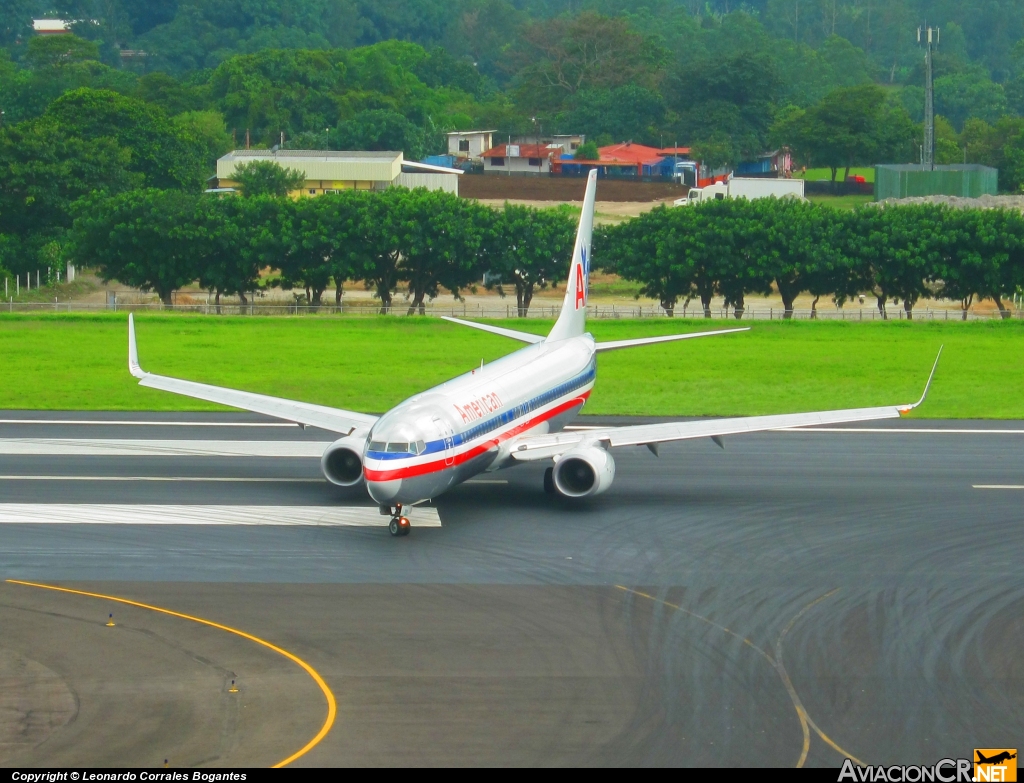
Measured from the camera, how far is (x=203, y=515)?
129ft

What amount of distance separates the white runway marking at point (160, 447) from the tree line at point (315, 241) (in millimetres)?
47070

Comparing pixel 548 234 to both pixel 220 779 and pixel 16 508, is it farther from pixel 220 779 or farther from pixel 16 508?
pixel 220 779

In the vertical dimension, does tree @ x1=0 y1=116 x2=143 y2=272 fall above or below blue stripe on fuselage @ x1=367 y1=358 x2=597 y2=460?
above

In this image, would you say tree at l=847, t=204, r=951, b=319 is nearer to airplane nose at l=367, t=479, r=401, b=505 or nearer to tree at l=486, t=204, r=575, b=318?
tree at l=486, t=204, r=575, b=318

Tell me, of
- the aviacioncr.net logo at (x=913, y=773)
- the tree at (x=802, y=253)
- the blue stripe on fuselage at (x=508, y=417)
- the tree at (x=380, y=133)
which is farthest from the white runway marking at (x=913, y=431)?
the tree at (x=380, y=133)

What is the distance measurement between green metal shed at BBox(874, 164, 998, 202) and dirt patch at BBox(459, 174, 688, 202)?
24.3 metres

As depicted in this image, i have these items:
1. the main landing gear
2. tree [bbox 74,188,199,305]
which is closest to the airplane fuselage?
the main landing gear

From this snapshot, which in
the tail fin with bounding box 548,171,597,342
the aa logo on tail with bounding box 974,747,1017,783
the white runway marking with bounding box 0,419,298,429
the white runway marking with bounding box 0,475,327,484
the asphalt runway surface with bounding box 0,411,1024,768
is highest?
the tail fin with bounding box 548,171,597,342

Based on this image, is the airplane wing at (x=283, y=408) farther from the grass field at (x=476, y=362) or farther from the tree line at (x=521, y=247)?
the tree line at (x=521, y=247)

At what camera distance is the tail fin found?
51.5 m

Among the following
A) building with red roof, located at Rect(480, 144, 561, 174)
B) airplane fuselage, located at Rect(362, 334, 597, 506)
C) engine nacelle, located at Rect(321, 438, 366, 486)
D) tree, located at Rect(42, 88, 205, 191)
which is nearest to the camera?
airplane fuselage, located at Rect(362, 334, 597, 506)

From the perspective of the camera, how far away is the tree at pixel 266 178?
143 meters

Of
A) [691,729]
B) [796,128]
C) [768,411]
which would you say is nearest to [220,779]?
[691,729]

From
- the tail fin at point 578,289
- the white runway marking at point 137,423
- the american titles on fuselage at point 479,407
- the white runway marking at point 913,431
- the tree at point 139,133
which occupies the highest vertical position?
the tree at point 139,133
